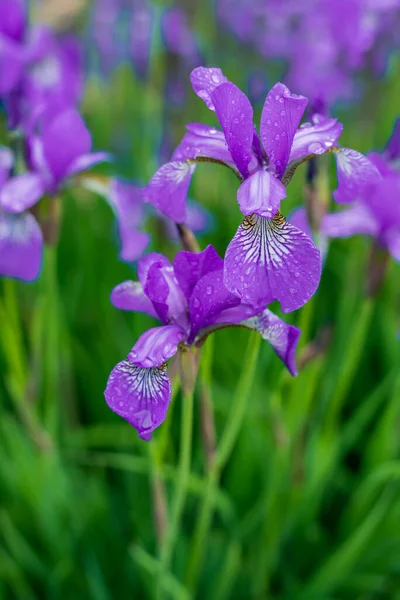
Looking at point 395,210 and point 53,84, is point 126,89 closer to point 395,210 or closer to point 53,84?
point 53,84

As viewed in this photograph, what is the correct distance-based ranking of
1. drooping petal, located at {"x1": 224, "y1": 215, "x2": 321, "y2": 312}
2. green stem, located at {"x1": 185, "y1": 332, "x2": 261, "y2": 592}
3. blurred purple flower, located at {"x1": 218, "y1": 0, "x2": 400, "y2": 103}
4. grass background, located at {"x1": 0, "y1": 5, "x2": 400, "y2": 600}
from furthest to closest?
blurred purple flower, located at {"x1": 218, "y1": 0, "x2": 400, "y2": 103} < grass background, located at {"x1": 0, "y1": 5, "x2": 400, "y2": 600} < green stem, located at {"x1": 185, "y1": 332, "x2": 261, "y2": 592} < drooping petal, located at {"x1": 224, "y1": 215, "x2": 321, "y2": 312}

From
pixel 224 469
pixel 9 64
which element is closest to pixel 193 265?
pixel 9 64

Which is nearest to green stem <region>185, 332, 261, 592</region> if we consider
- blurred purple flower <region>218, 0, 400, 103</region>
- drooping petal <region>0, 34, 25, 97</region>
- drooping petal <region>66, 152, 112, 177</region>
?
drooping petal <region>66, 152, 112, 177</region>

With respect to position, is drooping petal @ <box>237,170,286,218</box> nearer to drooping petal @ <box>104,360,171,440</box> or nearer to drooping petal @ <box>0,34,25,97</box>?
drooping petal @ <box>104,360,171,440</box>

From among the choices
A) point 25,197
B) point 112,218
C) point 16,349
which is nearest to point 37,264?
point 25,197

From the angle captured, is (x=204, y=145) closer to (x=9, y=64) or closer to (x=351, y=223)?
(x=351, y=223)

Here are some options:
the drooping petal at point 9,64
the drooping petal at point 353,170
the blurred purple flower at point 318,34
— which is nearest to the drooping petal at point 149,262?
the drooping petal at point 353,170
